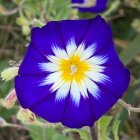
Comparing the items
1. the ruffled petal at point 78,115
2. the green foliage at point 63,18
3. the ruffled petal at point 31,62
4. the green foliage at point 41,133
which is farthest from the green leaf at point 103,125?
the green foliage at point 41,133

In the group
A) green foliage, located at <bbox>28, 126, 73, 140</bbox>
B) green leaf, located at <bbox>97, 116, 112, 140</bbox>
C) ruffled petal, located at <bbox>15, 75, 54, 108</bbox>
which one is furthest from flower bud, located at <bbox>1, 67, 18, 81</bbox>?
green foliage, located at <bbox>28, 126, 73, 140</bbox>

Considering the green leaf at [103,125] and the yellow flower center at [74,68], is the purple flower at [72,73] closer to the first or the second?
the yellow flower center at [74,68]

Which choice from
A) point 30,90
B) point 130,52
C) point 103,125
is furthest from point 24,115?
point 130,52

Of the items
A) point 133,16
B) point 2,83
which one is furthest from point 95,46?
point 133,16

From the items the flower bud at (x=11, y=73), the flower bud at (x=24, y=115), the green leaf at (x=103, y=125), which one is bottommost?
the green leaf at (x=103, y=125)

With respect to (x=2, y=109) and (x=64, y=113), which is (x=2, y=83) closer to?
(x=2, y=109)

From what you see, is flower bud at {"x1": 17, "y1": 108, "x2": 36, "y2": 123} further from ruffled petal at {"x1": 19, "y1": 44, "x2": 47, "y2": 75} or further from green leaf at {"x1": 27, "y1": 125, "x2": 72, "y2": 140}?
green leaf at {"x1": 27, "y1": 125, "x2": 72, "y2": 140}
